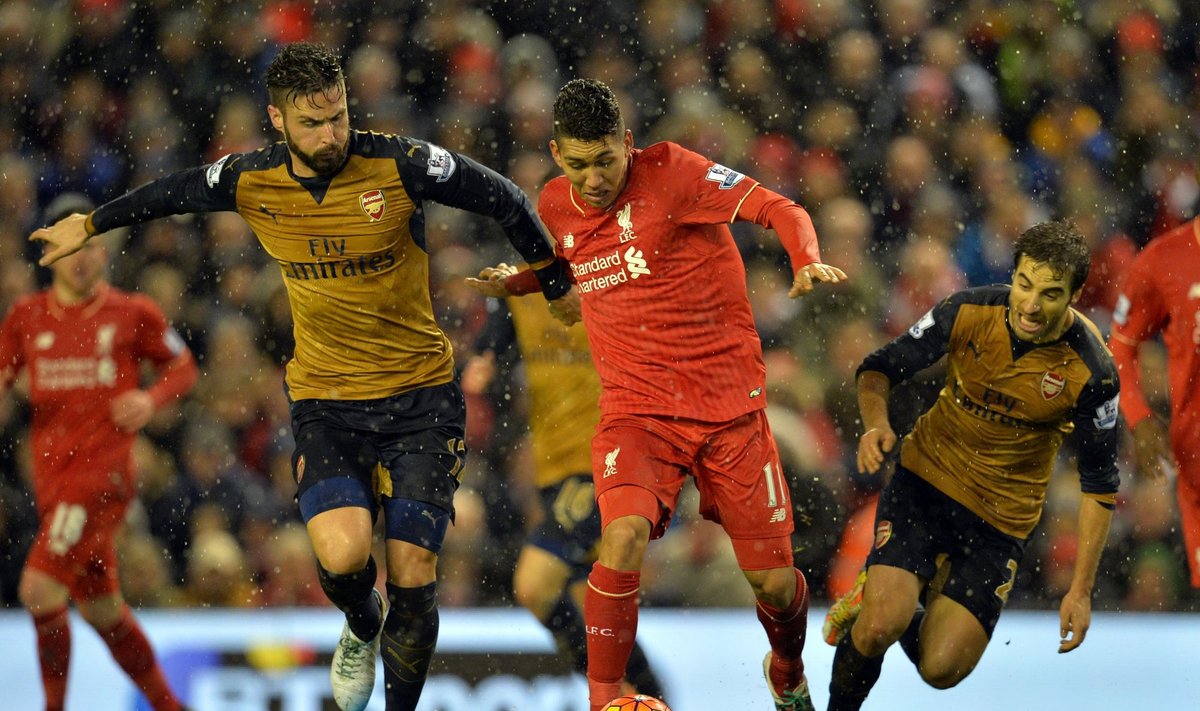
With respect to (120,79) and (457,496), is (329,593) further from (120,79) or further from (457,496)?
(120,79)

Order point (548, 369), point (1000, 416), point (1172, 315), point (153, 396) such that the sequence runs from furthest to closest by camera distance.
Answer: point (153, 396) → point (548, 369) → point (1172, 315) → point (1000, 416)

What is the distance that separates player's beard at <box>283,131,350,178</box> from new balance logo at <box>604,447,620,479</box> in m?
1.25

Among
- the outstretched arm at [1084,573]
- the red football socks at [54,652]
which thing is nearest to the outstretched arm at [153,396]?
the red football socks at [54,652]

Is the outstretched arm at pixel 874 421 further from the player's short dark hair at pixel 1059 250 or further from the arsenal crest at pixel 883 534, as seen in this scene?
the player's short dark hair at pixel 1059 250

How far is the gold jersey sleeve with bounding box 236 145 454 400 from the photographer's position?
16.1 ft

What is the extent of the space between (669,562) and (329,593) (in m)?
2.29

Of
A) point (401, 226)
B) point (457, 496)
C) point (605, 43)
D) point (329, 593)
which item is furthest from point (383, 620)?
point (605, 43)

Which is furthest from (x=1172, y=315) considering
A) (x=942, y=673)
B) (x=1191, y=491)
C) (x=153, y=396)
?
(x=153, y=396)

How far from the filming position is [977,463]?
5316mm

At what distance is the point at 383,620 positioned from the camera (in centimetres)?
530

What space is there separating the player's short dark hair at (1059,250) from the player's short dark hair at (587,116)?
4.42 feet

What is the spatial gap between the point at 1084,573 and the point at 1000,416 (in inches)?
23.1

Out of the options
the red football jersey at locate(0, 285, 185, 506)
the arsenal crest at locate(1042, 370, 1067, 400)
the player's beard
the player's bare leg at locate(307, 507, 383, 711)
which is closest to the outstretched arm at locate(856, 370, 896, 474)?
the arsenal crest at locate(1042, 370, 1067, 400)

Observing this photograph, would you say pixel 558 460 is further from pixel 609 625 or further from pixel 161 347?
pixel 161 347
